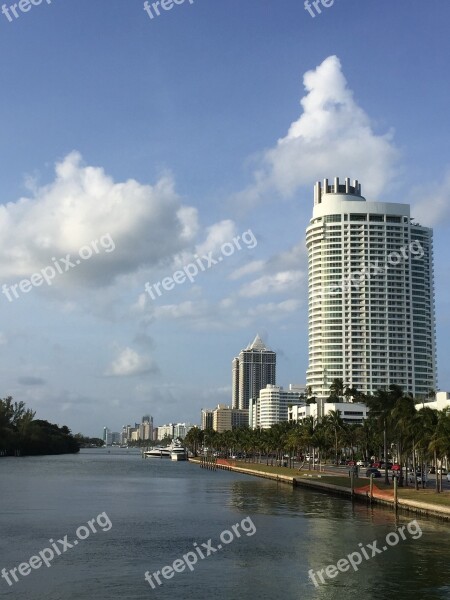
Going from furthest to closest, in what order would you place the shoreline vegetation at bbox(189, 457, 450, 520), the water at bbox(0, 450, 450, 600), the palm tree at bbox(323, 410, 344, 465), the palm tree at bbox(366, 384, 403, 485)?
the palm tree at bbox(323, 410, 344, 465) → the palm tree at bbox(366, 384, 403, 485) → the shoreline vegetation at bbox(189, 457, 450, 520) → the water at bbox(0, 450, 450, 600)

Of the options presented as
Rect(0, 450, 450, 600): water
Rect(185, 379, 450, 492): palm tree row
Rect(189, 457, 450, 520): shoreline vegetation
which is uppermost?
Rect(185, 379, 450, 492): palm tree row

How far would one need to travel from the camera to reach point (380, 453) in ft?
633

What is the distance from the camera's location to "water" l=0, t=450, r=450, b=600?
44.4 metres

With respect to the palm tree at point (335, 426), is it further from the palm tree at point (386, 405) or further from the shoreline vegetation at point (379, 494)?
the palm tree at point (386, 405)

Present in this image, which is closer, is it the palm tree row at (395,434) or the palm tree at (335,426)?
the palm tree row at (395,434)

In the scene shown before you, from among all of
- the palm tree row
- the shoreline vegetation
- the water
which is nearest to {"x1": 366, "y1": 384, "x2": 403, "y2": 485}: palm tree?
the palm tree row

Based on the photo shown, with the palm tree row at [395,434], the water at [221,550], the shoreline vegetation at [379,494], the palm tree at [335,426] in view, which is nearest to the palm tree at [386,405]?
the palm tree row at [395,434]

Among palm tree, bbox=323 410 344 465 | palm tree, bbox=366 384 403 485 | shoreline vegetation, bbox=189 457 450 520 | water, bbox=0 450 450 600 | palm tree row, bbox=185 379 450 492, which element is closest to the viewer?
water, bbox=0 450 450 600

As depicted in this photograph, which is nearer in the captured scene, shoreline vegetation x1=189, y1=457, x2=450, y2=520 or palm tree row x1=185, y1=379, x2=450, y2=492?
shoreline vegetation x1=189, y1=457, x2=450, y2=520

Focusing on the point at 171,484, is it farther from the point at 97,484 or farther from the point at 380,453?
the point at 380,453

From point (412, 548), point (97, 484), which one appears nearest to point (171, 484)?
point (97, 484)

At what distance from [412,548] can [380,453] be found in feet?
457

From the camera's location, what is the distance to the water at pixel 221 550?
146 feet

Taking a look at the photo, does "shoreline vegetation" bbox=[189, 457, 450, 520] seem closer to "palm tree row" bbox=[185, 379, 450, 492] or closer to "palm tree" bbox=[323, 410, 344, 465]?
"palm tree row" bbox=[185, 379, 450, 492]
